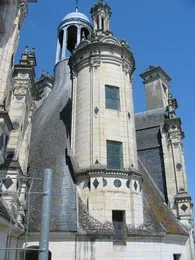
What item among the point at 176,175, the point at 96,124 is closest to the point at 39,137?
the point at 96,124

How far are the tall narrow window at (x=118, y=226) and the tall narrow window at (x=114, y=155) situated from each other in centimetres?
262

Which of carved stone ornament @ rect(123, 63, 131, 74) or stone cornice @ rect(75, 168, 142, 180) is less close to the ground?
carved stone ornament @ rect(123, 63, 131, 74)

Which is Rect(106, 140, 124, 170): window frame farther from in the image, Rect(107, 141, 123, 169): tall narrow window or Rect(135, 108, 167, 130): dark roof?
Rect(135, 108, 167, 130): dark roof

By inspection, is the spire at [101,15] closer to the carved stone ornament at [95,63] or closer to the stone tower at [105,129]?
the stone tower at [105,129]

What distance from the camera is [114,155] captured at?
54.7 ft

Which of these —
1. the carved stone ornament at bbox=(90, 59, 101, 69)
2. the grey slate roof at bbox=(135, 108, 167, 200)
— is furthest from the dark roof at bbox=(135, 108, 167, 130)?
the carved stone ornament at bbox=(90, 59, 101, 69)

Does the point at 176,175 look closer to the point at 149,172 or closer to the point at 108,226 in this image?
the point at 149,172

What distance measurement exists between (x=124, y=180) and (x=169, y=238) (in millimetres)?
4243

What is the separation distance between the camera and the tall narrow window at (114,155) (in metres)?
16.4

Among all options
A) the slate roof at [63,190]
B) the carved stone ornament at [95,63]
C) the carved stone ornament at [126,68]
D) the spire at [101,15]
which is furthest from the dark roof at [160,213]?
the spire at [101,15]

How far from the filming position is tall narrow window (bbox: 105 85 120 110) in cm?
1811

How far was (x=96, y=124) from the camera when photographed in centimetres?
1712

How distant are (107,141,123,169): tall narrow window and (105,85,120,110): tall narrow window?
2.58 m

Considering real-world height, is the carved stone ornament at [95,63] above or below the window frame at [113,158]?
above
